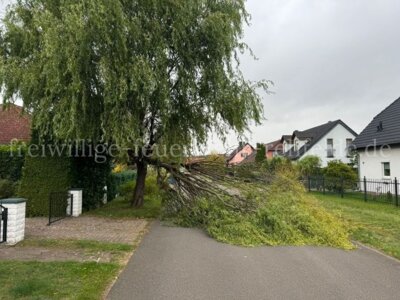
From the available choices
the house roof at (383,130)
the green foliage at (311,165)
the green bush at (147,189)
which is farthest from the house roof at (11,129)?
the green foliage at (311,165)

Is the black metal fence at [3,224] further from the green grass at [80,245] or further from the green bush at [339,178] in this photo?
the green bush at [339,178]

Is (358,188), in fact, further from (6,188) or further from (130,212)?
(6,188)

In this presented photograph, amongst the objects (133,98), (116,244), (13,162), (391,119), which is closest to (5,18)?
(133,98)

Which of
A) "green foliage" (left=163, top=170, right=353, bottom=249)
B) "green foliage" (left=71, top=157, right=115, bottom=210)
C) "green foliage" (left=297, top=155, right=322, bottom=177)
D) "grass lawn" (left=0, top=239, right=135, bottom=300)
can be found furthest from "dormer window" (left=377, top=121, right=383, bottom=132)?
"grass lawn" (left=0, top=239, right=135, bottom=300)

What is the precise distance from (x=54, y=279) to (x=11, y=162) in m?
10.4

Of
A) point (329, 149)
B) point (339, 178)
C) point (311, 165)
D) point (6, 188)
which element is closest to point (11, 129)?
point (6, 188)

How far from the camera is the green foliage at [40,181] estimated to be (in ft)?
37.8

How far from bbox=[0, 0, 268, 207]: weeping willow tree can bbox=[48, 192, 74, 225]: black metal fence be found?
197 cm

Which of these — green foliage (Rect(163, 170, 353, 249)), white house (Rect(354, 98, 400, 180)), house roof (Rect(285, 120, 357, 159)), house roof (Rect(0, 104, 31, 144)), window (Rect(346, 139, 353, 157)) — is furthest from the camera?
house roof (Rect(285, 120, 357, 159))

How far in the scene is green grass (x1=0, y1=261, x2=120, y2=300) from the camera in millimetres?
4703

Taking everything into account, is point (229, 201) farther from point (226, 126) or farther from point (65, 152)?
point (65, 152)

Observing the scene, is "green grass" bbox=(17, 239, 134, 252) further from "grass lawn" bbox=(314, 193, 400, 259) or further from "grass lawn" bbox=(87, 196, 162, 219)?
"grass lawn" bbox=(314, 193, 400, 259)

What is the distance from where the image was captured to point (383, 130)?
885 inches

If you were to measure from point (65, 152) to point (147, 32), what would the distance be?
469cm
